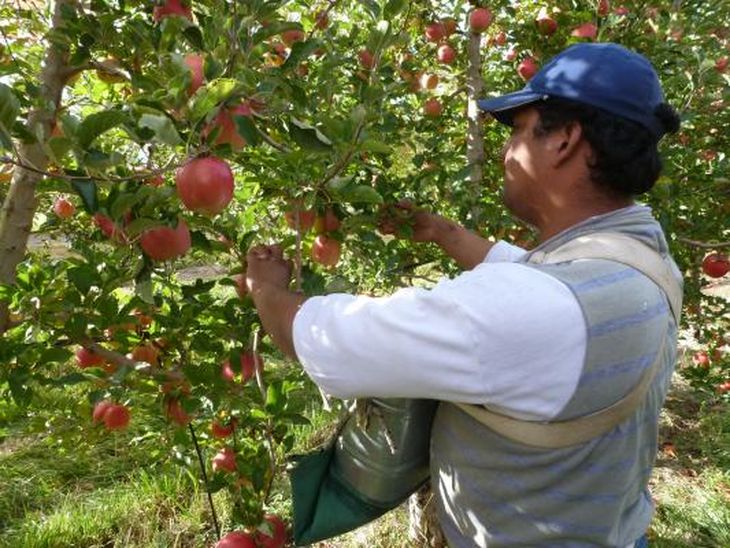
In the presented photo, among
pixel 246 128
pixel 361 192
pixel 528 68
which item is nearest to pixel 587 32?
pixel 528 68

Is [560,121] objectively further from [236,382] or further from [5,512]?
[5,512]

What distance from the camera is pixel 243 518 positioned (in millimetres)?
1629

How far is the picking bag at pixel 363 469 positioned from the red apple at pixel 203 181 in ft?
1.65

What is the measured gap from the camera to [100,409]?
2.00 meters

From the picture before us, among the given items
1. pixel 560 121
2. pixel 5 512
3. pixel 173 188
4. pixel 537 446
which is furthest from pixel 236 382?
pixel 5 512

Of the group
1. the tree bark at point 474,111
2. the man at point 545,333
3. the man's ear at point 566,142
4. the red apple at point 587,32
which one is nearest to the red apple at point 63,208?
the man at point 545,333

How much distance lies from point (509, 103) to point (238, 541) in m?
1.27

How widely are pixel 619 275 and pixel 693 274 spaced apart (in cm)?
291

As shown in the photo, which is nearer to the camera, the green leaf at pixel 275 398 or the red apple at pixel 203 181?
the red apple at pixel 203 181

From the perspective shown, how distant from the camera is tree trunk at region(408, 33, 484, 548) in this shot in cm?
257

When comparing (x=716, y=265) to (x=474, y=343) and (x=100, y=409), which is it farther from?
(x=100, y=409)

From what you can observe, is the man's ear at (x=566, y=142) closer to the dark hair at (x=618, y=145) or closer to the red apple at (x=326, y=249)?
the dark hair at (x=618, y=145)

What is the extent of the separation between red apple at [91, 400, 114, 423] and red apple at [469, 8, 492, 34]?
209 cm

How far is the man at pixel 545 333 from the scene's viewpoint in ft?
2.97
